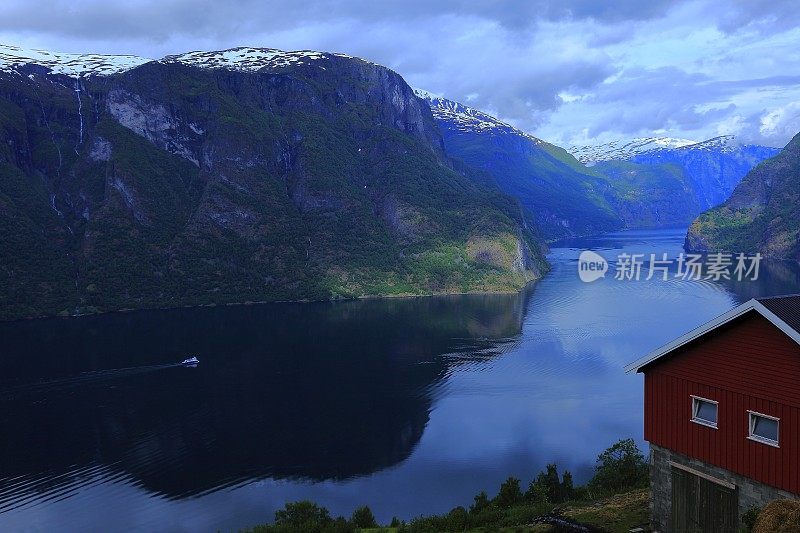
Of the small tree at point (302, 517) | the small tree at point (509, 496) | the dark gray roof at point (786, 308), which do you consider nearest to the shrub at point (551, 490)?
the small tree at point (509, 496)

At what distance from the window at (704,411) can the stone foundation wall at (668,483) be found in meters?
1.35

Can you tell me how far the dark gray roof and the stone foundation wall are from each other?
194 inches

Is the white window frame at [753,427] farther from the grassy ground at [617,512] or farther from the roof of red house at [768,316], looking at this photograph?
the grassy ground at [617,512]

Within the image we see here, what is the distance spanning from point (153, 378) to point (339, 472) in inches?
1714

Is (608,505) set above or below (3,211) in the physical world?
below

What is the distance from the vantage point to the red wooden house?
64.5 feet

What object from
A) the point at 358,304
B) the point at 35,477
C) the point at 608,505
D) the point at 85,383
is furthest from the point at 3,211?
the point at 608,505

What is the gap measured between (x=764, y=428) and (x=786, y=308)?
3537 mm

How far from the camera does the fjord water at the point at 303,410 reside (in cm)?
5688

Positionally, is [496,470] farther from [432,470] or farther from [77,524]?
[77,524]

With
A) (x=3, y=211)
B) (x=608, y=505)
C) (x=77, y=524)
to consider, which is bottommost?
(x=77, y=524)

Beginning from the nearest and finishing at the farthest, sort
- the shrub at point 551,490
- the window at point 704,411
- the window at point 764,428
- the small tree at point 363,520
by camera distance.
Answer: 1. the window at point 764,428
2. the window at point 704,411
3. the small tree at point 363,520
4. the shrub at point 551,490

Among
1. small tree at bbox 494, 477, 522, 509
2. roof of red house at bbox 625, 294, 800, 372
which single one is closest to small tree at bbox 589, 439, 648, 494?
small tree at bbox 494, 477, 522, 509

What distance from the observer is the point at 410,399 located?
83000mm
